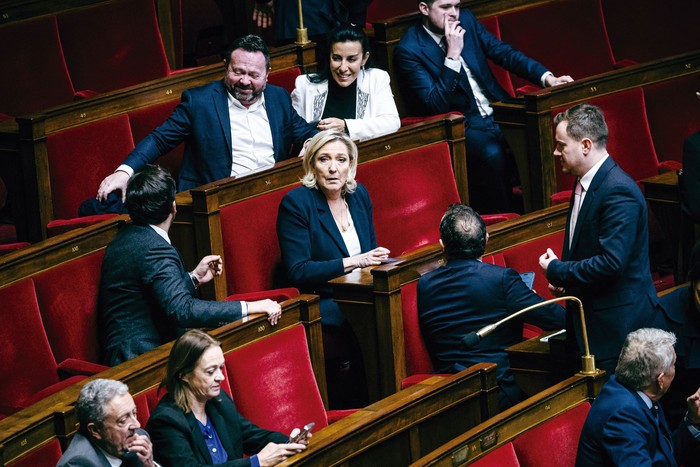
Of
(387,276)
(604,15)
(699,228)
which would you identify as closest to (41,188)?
(387,276)

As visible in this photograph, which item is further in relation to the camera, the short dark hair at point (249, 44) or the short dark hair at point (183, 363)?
the short dark hair at point (249, 44)

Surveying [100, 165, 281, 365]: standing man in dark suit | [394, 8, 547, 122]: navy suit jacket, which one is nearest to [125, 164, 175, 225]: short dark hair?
[100, 165, 281, 365]: standing man in dark suit

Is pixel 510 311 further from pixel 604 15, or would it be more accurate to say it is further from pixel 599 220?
pixel 604 15

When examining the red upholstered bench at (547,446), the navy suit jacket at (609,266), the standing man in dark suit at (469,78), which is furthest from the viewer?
the standing man in dark suit at (469,78)

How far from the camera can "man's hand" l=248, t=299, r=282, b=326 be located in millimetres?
1260

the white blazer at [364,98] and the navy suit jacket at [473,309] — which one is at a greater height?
the white blazer at [364,98]

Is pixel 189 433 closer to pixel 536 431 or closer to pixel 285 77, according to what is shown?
pixel 536 431

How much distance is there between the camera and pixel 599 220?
4.06 ft

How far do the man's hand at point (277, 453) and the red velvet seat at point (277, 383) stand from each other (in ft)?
0.53

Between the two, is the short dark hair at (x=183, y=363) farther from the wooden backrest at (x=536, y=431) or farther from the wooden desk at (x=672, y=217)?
the wooden desk at (x=672, y=217)

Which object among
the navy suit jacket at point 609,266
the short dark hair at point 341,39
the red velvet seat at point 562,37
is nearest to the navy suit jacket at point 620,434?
the navy suit jacket at point 609,266

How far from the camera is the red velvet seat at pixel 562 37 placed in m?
2.05

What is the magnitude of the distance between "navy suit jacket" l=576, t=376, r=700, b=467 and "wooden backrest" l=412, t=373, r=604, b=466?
0.14 ft

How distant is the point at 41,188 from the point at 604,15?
1.03 metres
